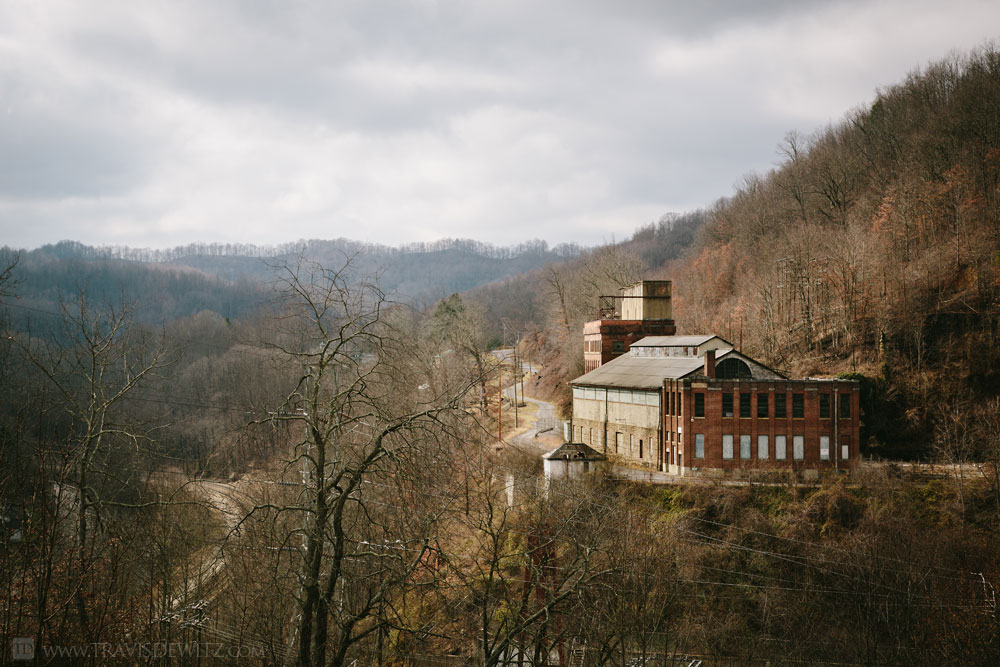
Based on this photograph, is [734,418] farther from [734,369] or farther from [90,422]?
[90,422]

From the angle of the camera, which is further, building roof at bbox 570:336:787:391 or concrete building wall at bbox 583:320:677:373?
concrete building wall at bbox 583:320:677:373

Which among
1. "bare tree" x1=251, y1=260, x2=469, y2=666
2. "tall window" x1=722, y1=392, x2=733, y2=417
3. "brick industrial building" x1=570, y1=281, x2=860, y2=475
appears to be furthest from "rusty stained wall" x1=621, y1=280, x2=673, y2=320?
"bare tree" x1=251, y1=260, x2=469, y2=666

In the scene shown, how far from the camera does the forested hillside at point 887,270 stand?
40125mm

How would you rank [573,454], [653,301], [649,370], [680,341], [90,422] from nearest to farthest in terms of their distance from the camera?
[90,422]
[573,454]
[649,370]
[680,341]
[653,301]

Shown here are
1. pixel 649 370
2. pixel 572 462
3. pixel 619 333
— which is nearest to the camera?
pixel 572 462

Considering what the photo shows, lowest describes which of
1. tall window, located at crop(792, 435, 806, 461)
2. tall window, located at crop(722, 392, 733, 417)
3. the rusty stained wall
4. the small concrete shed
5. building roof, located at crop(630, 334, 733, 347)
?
the small concrete shed

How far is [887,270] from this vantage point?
46.8 meters

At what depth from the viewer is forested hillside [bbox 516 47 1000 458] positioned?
1580 inches

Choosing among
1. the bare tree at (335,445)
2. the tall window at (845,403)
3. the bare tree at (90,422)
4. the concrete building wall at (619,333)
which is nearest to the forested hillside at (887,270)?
the tall window at (845,403)

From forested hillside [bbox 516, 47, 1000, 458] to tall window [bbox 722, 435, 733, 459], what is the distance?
392 inches

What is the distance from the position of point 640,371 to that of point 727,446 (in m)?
8.05

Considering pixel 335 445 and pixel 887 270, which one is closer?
pixel 335 445

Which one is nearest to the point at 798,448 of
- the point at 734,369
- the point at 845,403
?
the point at 845,403

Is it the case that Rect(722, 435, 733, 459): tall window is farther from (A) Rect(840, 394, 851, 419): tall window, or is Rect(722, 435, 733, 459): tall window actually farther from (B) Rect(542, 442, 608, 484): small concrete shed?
(B) Rect(542, 442, 608, 484): small concrete shed
